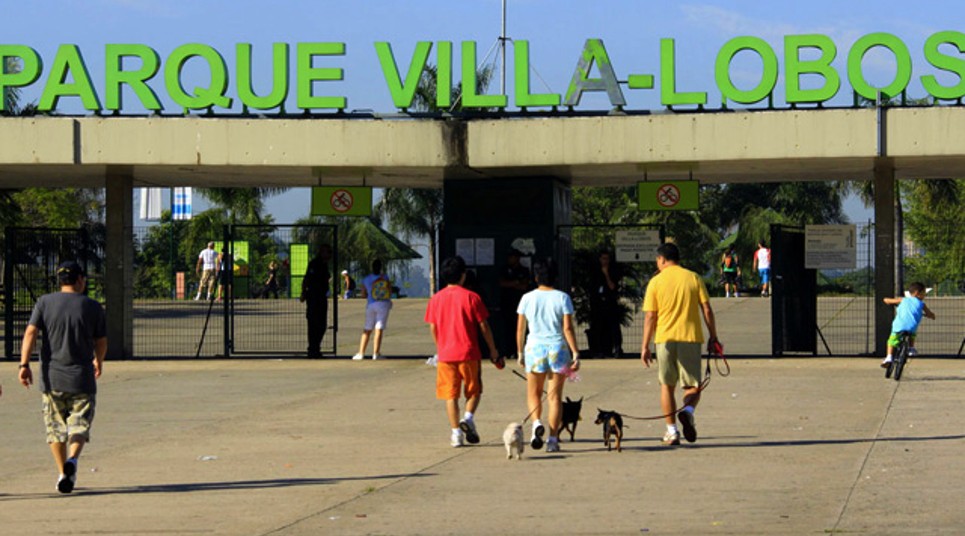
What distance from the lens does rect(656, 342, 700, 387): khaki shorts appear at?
1322cm

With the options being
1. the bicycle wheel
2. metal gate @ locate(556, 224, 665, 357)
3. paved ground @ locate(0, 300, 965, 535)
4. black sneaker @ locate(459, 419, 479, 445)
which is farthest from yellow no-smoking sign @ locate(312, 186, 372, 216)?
black sneaker @ locate(459, 419, 479, 445)

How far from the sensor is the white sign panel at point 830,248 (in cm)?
2500

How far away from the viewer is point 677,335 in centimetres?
1323

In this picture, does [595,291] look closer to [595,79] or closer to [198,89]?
[595,79]

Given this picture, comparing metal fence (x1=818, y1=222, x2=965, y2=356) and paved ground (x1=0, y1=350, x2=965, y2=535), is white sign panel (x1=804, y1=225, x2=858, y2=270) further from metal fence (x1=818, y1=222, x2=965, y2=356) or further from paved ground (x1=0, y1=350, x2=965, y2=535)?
paved ground (x1=0, y1=350, x2=965, y2=535)

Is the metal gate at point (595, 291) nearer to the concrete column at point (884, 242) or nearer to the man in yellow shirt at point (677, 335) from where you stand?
the concrete column at point (884, 242)

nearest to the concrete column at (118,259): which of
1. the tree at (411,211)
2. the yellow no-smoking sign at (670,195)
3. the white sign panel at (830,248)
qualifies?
the yellow no-smoking sign at (670,195)

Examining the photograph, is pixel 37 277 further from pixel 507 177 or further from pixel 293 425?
pixel 293 425

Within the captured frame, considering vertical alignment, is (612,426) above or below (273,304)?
below

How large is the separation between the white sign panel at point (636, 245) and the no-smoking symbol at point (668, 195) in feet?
2.35

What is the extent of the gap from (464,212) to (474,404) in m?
11.9

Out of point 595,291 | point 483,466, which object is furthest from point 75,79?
point 483,466

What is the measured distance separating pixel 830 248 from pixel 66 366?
53.3 ft

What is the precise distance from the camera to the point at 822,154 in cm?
2247
